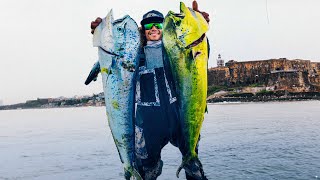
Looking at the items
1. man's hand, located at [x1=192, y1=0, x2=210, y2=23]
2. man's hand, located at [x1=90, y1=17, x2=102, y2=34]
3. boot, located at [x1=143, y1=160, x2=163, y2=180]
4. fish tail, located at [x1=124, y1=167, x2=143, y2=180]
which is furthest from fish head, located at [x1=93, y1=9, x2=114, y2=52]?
boot, located at [x1=143, y1=160, x2=163, y2=180]

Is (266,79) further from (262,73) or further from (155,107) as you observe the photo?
(155,107)

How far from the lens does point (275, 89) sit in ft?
365

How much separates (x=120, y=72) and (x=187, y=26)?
3.63 ft

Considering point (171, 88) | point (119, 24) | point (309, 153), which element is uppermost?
point (119, 24)

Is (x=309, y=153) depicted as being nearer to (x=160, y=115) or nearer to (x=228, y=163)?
(x=228, y=163)

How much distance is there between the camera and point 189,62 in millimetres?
5086

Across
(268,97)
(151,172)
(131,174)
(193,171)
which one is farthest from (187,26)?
(268,97)

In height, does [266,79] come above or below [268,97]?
above

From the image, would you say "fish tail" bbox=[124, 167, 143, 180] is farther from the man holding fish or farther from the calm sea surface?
the calm sea surface

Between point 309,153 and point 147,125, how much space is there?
1280 cm

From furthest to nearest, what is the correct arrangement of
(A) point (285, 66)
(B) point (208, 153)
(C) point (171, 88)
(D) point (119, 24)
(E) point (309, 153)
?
(A) point (285, 66) → (B) point (208, 153) → (E) point (309, 153) → (C) point (171, 88) → (D) point (119, 24)

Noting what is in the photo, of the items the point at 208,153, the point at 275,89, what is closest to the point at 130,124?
the point at 208,153

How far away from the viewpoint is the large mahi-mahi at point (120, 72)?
16.3ft

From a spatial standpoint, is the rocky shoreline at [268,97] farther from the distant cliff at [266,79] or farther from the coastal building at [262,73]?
the coastal building at [262,73]
